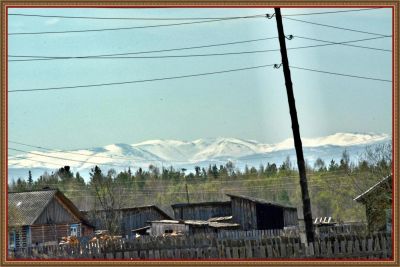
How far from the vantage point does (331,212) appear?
113 metres

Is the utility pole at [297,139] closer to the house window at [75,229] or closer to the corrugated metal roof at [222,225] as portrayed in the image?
the corrugated metal roof at [222,225]

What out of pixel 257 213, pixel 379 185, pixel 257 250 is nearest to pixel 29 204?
pixel 257 213

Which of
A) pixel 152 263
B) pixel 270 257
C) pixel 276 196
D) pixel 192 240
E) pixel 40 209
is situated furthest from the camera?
pixel 276 196

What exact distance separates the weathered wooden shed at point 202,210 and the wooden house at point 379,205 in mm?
23872

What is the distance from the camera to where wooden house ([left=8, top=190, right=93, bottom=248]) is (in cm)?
6250

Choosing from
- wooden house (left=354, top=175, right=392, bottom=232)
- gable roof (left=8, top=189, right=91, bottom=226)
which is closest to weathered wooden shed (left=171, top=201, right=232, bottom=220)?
gable roof (left=8, top=189, right=91, bottom=226)

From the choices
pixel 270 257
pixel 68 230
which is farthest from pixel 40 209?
pixel 270 257

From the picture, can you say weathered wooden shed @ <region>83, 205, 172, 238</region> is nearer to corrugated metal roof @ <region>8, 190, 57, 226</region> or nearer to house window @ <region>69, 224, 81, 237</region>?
house window @ <region>69, 224, 81, 237</region>

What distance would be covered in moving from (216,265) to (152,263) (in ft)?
6.02

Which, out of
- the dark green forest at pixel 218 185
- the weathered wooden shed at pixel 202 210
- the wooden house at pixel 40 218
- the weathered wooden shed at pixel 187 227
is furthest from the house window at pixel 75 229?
the dark green forest at pixel 218 185

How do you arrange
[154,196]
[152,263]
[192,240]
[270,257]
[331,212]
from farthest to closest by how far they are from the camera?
[154,196] → [331,212] → [192,240] → [270,257] → [152,263]

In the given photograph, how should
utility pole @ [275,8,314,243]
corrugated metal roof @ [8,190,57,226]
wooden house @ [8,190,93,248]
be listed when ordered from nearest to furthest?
utility pole @ [275,8,314,243] < wooden house @ [8,190,93,248] < corrugated metal roof @ [8,190,57,226]

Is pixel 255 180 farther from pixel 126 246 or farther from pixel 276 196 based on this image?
pixel 126 246

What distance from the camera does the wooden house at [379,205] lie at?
44594 millimetres
